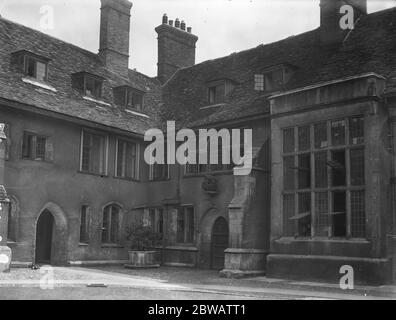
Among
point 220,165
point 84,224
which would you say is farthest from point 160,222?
point 220,165

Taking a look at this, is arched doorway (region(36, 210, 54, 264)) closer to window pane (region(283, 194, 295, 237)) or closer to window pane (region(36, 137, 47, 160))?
window pane (region(36, 137, 47, 160))

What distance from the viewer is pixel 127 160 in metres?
24.6

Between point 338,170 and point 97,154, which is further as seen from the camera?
point 97,154

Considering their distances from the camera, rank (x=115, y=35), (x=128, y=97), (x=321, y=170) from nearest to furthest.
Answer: (x=321, y=170), (x=128, y=97), (x=115, y=35)

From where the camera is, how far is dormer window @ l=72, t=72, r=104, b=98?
76.7ft

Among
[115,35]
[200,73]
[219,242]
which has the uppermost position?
[115,35]

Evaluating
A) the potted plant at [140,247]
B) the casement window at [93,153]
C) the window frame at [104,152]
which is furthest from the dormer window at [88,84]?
the potted plant at [140,247]

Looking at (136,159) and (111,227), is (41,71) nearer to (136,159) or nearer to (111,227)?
(136,159)

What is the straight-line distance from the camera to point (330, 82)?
1747cm

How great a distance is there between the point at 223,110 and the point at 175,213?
495 cm

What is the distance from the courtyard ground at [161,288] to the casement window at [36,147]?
4260mm

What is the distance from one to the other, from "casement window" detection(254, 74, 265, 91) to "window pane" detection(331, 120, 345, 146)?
212 inches

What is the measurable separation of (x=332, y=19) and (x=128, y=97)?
31.8 ft

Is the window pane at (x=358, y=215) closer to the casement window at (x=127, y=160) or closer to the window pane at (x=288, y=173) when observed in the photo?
the window pane at (x=288, y=173)
